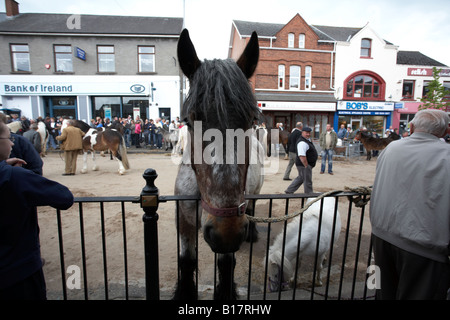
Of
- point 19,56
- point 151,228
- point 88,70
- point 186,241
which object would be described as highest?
point 19,56

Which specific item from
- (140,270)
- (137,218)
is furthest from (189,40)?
(137,218)

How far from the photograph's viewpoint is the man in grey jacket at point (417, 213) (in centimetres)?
159

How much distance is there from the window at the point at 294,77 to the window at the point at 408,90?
Answer: 11.0 metres

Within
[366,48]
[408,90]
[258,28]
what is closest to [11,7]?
[258,28]

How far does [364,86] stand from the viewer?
22.1m

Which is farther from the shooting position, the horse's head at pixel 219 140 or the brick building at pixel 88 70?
the brick building at pixel 88 70

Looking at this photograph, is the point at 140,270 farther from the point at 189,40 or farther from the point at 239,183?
the point at 189,40

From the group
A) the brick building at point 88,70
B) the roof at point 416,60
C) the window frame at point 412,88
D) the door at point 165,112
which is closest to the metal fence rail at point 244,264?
the door at point 165,112

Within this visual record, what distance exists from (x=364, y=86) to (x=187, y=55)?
25431 millimetres

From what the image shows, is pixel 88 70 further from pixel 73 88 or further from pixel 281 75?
pixel 281 75

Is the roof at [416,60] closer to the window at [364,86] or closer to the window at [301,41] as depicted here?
the window at [364,86]

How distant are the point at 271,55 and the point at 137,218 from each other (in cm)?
2001

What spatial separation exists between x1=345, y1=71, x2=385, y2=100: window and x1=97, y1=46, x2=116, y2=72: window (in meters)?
21.8

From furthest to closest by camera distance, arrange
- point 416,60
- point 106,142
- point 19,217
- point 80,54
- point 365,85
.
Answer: point 416,60, point 365,85, point 80,54, point 106,142, point 19,217
